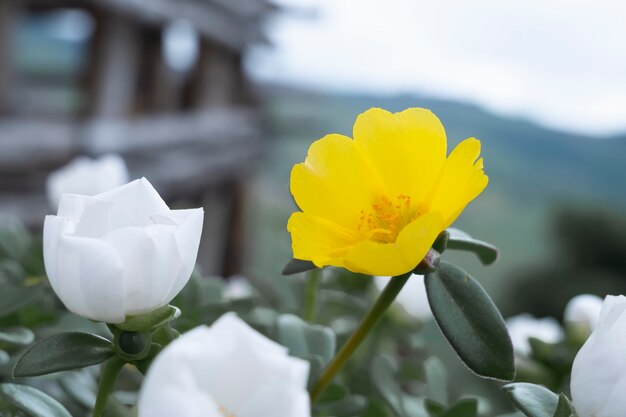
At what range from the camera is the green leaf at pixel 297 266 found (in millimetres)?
400

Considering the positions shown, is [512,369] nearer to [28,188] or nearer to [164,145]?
[28,188]

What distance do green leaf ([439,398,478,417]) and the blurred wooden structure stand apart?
227 centimetres

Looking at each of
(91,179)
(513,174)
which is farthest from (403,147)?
(513,174)

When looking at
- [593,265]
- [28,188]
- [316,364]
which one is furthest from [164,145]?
[316,364]

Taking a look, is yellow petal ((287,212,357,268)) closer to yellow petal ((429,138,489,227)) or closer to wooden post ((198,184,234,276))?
yellow petal ((429,138,489,227))

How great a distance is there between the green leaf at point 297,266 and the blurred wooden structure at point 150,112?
2.28 m

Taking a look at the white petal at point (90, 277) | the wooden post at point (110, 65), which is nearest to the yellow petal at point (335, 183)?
the white petal at point (90, 277)

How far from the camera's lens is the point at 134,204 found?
1.12ft

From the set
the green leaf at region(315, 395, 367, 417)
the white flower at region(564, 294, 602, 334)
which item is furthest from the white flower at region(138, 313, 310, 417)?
the white flower at region(564, 294, 602, 334)

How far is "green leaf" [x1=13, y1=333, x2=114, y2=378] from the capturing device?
0.33 metres

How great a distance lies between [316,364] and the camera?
0.40 meters

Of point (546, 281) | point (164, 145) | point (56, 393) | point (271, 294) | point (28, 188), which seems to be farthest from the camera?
point (546, 281)

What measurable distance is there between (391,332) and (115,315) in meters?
0.49

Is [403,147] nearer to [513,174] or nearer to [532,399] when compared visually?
[532,399]
